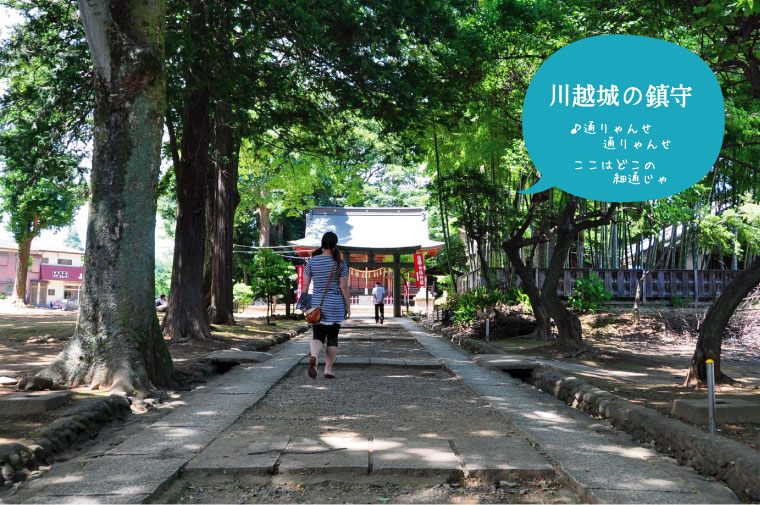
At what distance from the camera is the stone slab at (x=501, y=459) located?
12.1 feet

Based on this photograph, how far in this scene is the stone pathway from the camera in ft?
11.4

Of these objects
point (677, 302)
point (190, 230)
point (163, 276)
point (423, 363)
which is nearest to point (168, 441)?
point (423, 363)

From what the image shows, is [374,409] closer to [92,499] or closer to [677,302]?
[92,499]

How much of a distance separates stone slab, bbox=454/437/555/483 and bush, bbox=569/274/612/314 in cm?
1331

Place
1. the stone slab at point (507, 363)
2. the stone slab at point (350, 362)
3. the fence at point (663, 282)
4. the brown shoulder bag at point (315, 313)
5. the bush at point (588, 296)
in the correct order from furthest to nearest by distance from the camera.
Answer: the fence at point (663, 282) < the bush at point (588, 296) < the stone slab at point (350, 362) < the stone slab at point (507, 363) < the brown shoulder bag at point (315, 313)

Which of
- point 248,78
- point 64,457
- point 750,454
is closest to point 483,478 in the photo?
point 750,454

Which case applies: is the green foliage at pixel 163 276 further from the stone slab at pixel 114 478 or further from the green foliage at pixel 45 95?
the stone slab at pixel 114 478

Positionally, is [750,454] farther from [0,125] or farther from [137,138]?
[0,125]

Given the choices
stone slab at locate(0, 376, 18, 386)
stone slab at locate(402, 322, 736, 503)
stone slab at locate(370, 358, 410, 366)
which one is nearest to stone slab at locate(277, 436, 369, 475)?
stone slab at locate(402, 322, 736, 503)

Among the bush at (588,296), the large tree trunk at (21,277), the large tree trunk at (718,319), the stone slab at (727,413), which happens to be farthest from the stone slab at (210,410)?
the large tree trunk at (21,277)

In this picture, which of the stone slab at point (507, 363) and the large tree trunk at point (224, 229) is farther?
the large tree trunk at point (224, 229)

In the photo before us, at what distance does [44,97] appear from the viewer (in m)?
11.5

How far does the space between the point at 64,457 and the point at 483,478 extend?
2.75m

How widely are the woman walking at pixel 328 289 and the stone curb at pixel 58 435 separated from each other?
7.85 ft
